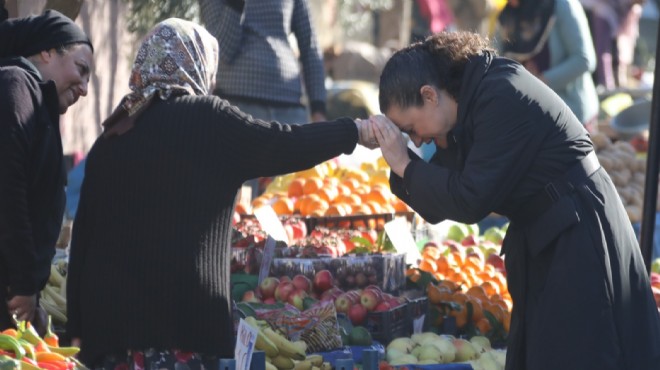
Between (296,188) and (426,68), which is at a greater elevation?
(426,68)

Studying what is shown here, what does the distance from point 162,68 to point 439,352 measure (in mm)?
1759

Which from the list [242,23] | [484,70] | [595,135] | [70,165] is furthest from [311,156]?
[595,135]

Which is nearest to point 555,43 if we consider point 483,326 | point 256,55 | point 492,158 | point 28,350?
point 256,55

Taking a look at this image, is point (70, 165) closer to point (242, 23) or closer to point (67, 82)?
point (242, 23)

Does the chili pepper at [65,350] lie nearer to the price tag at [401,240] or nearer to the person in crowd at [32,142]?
the person in crowd at [32,142]

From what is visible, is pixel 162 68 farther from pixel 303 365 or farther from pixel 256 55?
pixel 256 55

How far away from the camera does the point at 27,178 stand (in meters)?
3.57

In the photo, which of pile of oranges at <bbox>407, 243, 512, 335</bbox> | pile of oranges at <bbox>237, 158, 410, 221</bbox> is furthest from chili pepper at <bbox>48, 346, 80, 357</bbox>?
pile of oranges at <bbox>237, 158, 410, 221</bbox>

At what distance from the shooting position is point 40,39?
373 cm

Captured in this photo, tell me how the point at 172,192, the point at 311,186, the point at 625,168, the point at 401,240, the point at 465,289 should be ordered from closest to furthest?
the point at 172,192, the point at 401,240, the point at 465,289, the point at 311,186, the point at 625,168

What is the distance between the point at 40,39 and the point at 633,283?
197 cm

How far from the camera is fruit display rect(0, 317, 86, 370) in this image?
305cm

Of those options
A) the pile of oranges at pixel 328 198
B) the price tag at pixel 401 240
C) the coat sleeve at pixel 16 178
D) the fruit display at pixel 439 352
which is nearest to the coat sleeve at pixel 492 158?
the coat sleeve at pixel 16 178

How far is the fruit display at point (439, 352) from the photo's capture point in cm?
445
